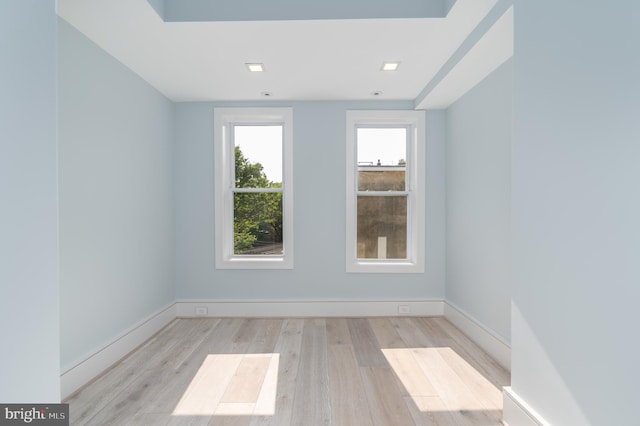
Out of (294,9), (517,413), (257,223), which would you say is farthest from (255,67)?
(517,413)

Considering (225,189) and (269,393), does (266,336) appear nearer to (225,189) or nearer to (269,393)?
(269,393)

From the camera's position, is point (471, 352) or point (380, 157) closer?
point (471, 352)

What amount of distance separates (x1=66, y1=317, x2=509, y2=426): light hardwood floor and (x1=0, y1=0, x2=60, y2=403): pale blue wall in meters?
0.99

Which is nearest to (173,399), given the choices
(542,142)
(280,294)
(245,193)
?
(280,294)

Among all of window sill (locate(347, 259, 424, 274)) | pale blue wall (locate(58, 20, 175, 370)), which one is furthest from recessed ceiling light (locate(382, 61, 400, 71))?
pale blue wall (locate(58, 20, 175, 370))

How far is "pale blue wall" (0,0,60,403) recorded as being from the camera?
1.07m

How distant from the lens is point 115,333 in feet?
8.80

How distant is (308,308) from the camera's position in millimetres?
3807

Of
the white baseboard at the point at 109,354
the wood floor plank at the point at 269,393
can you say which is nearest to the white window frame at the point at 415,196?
the wood floor plank at the point at 269,393

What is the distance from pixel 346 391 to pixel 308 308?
1.62m

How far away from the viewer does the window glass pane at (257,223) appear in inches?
157

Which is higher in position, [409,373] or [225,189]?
[225,189]

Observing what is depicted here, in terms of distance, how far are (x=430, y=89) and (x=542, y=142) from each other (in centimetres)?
183

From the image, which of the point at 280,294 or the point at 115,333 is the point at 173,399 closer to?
the point at 115,333
